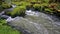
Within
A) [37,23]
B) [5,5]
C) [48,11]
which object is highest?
[5,5]

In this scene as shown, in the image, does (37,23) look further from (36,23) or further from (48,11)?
(48,11)

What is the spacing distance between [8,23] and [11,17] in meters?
0.25

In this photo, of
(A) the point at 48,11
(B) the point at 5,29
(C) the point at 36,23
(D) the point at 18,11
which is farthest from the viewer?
(A) the point at 48,11

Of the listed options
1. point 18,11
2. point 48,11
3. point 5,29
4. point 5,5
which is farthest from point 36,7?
point 5,29

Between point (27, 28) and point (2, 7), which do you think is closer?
point (27, 28)

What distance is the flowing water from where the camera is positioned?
298cm

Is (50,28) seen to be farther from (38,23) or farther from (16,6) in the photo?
(16,6)

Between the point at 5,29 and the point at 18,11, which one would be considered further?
the point at 18,11

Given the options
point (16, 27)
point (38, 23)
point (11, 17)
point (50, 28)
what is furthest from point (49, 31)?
point (11, 17)

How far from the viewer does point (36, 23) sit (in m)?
3.22

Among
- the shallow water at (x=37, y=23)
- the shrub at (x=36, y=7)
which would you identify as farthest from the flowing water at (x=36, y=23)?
the shrub at (x=36, y=7)

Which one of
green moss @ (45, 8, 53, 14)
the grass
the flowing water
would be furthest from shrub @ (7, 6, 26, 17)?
green moss @ (45, 8, 53, 14)

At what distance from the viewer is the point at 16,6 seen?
11.2 ft

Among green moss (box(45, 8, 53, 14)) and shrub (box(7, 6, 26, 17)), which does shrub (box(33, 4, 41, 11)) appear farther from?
shrub (box(7, 6, 26, 17))
